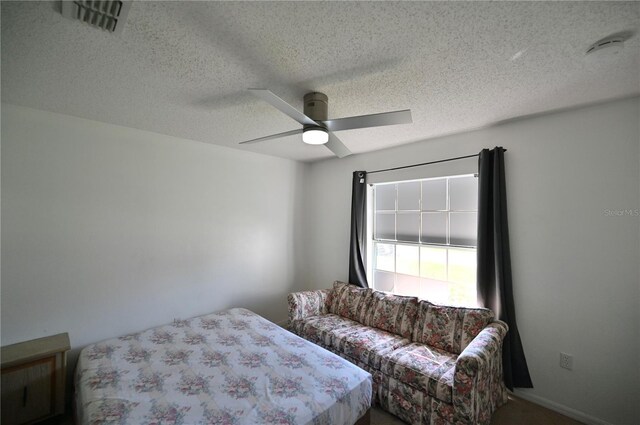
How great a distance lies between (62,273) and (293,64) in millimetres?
2652

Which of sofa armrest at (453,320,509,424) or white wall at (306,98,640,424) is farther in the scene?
white wall at (306,98,640,424)

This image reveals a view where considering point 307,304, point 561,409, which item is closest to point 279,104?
point 307,304

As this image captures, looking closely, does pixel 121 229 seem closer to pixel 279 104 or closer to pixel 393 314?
pixel 279 104

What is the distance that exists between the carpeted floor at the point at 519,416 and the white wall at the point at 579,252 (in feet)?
0.28

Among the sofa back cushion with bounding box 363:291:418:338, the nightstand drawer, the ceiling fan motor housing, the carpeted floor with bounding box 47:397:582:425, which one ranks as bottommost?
the carpeted floor with bounding box 47:397:582:425

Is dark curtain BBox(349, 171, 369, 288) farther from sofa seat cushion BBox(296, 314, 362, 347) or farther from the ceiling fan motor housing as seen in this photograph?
the ceiling fan motor housing

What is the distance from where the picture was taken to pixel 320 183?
13.4 feet

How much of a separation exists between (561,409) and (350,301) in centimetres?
197

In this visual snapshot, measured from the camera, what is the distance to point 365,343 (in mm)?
2381

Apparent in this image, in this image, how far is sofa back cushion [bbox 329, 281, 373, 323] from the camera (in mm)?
2967

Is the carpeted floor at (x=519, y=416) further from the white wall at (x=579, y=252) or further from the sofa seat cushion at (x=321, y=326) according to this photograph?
the sofa seat cushion at (x=321, y=326)

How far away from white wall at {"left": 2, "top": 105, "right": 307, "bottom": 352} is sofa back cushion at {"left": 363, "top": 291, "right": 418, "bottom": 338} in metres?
1.59

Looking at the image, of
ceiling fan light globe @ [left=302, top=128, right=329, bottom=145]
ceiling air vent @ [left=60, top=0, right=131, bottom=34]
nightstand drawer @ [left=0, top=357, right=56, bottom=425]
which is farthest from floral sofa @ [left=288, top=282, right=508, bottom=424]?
ceiling air vent @ [left=60, top=0, right=131, bottom=34]

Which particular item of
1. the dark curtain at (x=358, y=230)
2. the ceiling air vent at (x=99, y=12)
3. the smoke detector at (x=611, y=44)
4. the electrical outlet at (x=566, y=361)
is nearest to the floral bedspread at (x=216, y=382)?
the dark curtain at (x=358, y=230)
